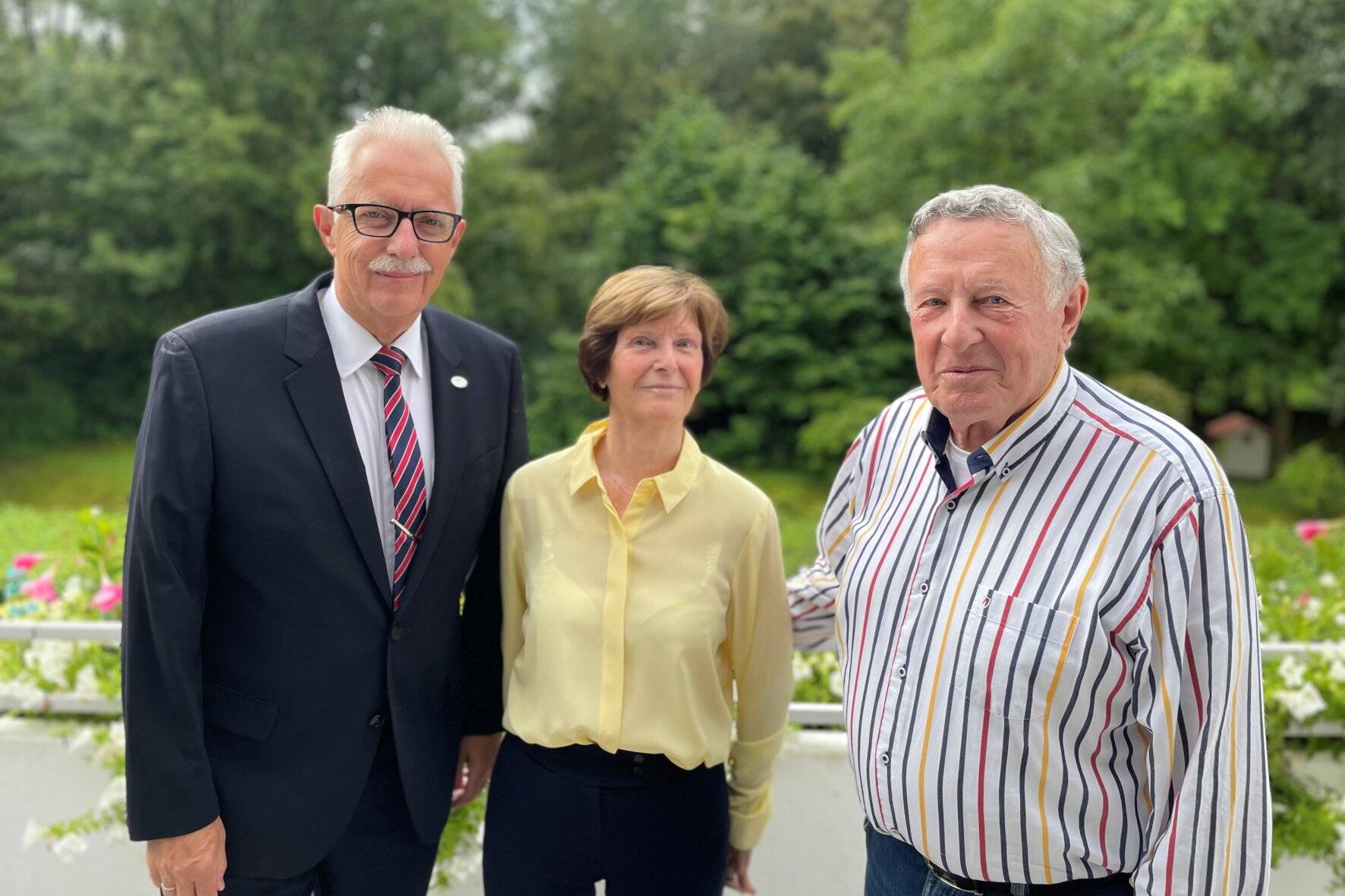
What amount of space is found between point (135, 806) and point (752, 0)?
2529 cm

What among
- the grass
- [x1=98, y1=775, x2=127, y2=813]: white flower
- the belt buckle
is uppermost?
the belt buckle

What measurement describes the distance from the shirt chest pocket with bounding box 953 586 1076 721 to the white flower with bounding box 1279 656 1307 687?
3.94ft

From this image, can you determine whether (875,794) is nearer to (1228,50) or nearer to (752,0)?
(1228,50)

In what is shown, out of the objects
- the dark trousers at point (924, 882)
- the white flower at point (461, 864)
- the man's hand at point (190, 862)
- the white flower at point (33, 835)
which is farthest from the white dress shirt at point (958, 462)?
the white flower at point (33, 835)

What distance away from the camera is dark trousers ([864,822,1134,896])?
1.57 m

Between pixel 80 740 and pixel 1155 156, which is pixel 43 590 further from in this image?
pixel 1155 156

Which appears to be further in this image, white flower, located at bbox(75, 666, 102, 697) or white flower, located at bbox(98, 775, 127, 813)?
white flower, located at bbox(75, 666, 102, 697)

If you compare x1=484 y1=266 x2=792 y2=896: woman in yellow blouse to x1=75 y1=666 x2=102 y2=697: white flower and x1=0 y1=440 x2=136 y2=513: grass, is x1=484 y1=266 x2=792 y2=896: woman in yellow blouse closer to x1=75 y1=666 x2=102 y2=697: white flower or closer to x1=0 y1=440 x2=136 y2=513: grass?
x1=75 y1=666 x2=102 y2=697: white flower

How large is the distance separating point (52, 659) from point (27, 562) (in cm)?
123

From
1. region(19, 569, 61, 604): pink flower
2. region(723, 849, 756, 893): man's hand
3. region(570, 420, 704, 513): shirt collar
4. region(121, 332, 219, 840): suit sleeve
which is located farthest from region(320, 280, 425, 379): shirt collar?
region(19, 569, 61, 604): pink flower

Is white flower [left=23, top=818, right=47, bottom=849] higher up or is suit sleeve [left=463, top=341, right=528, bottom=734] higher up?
suit sleeve [left=463, top=341, right=528, bottom=734]

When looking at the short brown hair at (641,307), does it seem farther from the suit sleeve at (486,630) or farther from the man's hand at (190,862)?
the man's hand at (190,862)

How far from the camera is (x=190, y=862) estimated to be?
180 cm

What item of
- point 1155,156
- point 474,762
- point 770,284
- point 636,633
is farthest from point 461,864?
point 1155,156
